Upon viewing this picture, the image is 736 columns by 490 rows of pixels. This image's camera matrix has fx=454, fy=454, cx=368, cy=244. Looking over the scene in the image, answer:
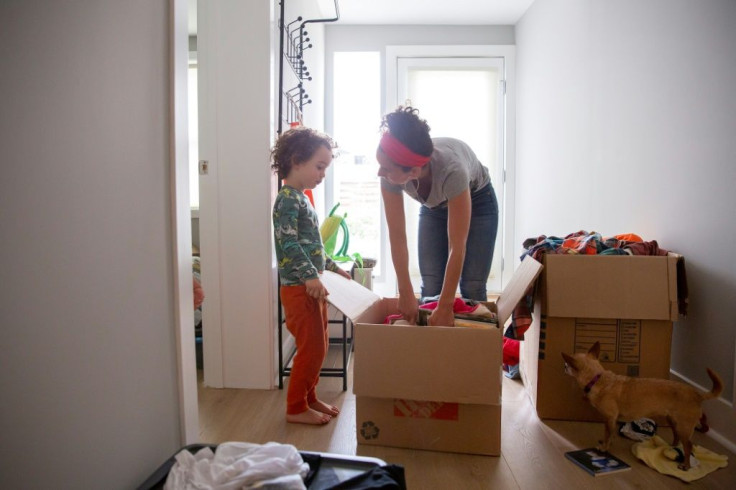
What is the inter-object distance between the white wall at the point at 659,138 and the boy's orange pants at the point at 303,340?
55.8 inches

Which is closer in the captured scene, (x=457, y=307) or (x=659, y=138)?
(x=457, y=307)

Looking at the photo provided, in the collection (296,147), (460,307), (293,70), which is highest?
(293,70)

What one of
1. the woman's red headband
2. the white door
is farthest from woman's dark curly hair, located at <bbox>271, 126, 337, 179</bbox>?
the white door

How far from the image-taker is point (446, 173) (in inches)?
59.9

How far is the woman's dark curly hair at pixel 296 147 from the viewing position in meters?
1.74

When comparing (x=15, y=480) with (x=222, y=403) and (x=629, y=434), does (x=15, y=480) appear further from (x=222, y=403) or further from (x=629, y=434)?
(x=629, y=434)

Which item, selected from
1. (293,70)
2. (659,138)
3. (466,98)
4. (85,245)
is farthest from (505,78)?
(85,245)

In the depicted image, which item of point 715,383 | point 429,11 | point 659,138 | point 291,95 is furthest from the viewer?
point 429,11

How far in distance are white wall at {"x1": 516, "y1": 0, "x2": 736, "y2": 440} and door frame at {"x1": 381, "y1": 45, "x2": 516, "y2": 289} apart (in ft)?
2.83

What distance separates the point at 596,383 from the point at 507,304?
14.7 inches

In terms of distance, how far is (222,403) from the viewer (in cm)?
188

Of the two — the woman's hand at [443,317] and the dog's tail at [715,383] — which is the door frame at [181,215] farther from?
the dog's tail at [715,383]

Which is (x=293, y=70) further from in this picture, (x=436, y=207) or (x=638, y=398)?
(x=638, y=398)

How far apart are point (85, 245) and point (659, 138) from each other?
2.11m
